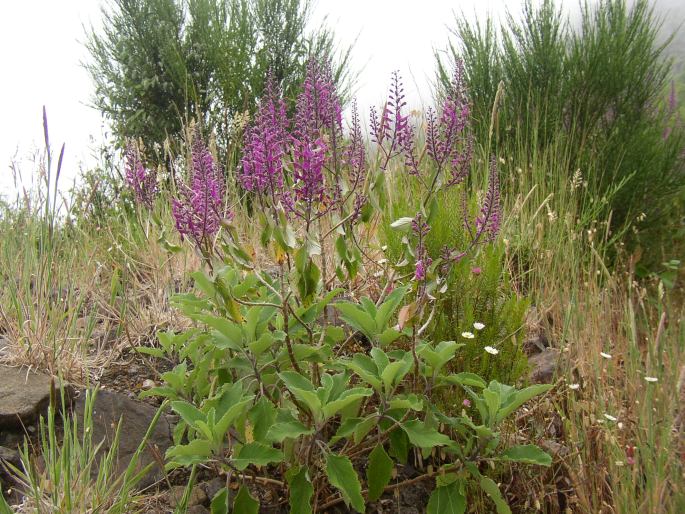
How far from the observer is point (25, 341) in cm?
239

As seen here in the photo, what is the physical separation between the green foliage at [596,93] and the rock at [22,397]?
3750 millimetres

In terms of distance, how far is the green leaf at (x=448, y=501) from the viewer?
4.99ft

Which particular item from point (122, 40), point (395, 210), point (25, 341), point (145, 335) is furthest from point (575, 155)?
point (122, 40)

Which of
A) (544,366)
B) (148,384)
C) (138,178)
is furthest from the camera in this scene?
(544,366)

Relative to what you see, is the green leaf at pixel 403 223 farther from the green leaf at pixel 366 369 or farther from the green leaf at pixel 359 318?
the green leaf at pixel 366 369

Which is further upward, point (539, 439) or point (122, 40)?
point (122, 40)

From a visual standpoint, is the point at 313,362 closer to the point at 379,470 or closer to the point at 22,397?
the point at 379,470

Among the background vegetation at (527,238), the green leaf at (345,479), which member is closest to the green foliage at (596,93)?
the background vegetation at (527,238)

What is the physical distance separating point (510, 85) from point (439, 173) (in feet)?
12.3

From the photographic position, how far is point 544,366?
2783 mm

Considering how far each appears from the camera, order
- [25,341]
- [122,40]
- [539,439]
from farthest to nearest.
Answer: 1. [122,40]
2. [25,341]
3. [539,439]

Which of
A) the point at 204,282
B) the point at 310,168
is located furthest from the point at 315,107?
the point at 204,282

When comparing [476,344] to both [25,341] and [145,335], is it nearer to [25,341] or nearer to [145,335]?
[145,335]

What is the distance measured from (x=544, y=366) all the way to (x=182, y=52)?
670 centimetres
